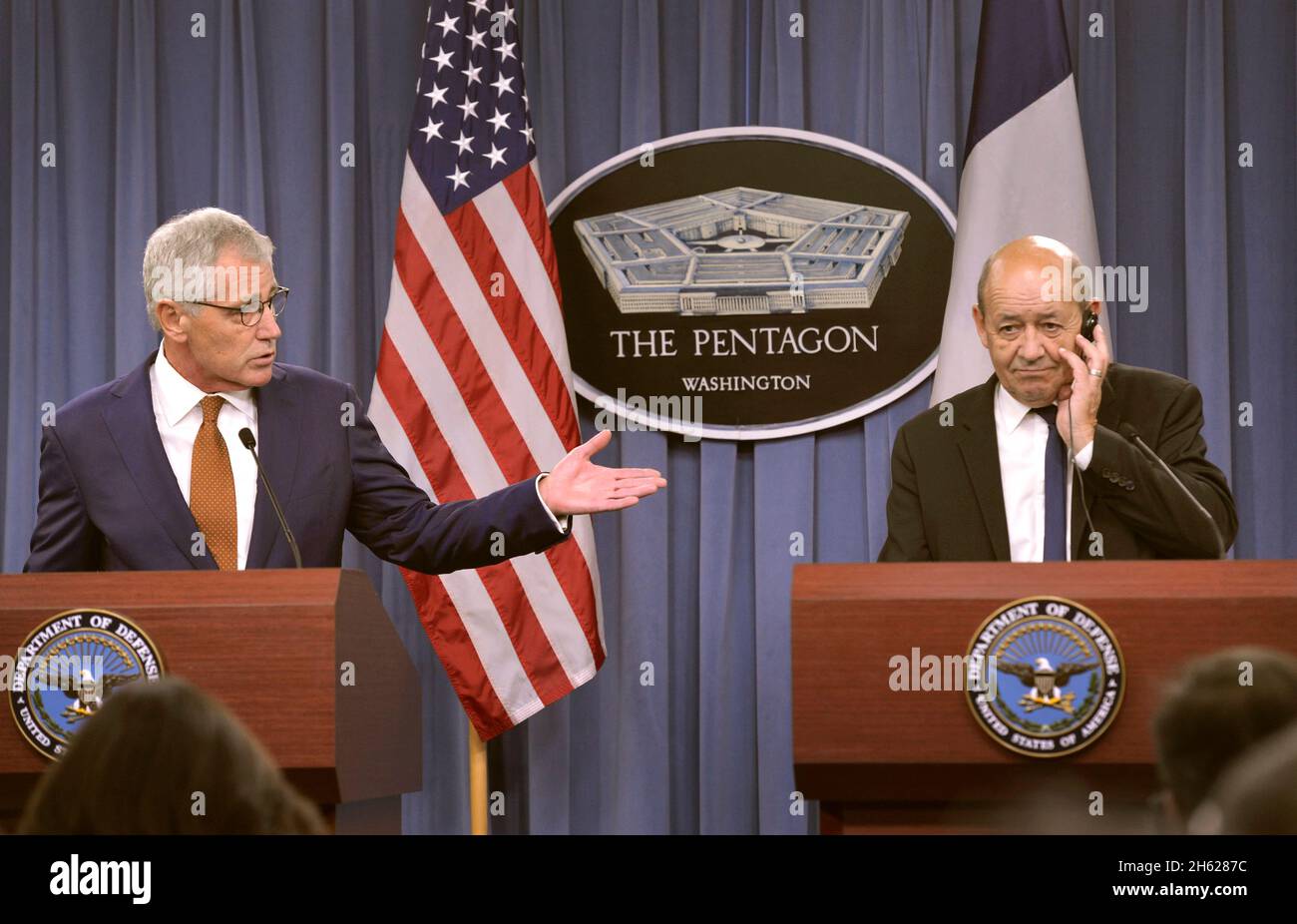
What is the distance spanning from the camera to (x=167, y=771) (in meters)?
1.27

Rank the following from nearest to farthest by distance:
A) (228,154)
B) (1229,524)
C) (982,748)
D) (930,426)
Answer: (982,748) < (1229,524) < (930,426) < (228,154)

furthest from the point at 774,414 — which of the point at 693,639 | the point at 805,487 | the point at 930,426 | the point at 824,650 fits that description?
the point at 824,650

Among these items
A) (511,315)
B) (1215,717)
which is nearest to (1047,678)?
(1215,717)

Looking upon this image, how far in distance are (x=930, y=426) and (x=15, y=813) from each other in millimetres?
2019

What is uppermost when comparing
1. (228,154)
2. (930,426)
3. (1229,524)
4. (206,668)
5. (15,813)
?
(228,154)

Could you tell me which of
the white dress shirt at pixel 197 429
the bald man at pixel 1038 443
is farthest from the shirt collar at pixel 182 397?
the bald man at pixel 1038 443

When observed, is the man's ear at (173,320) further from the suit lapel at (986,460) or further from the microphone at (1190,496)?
the microphone at (1190,496)

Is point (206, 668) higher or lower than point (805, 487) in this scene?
lower

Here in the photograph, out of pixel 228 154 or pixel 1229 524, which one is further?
pixel 228 154

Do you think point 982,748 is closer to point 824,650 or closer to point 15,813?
point 824,650

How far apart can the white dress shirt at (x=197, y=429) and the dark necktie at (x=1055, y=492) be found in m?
1.05

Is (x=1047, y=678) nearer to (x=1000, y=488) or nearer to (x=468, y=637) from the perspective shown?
Answer: (x=1000, y=488)

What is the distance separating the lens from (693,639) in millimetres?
4797

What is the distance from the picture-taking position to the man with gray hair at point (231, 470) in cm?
299
